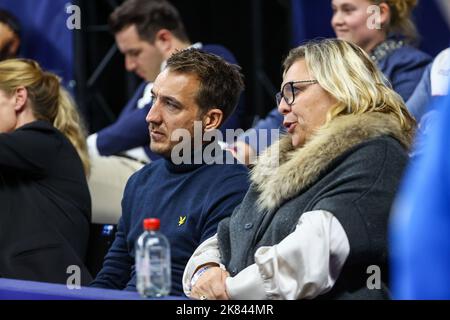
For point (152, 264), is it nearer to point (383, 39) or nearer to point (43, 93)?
point (43, 93)

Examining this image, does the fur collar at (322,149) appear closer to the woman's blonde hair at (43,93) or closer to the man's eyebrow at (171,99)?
the man's eyebrow at (171,99)

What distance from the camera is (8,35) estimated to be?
648 centimetres

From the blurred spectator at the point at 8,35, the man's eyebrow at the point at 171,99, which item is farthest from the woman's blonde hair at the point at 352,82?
the blurred spectator at the point at 8,35

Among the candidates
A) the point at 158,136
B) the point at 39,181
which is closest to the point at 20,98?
the point at 39,181

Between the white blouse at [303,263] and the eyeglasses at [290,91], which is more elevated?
the eyeglasses at [290,91]

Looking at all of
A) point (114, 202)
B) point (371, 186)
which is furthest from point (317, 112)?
point (114, 202)

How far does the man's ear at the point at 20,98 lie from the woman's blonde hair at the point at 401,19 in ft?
5.72

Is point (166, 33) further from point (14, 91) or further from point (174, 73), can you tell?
point (174, 73)

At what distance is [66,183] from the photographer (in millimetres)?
4691

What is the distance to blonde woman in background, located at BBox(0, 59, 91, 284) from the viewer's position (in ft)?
14.5

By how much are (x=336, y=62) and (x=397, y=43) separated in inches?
65.6

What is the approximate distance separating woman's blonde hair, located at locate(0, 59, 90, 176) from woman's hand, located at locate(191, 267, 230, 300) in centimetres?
172

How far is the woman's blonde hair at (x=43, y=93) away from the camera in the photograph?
483 centimetres
